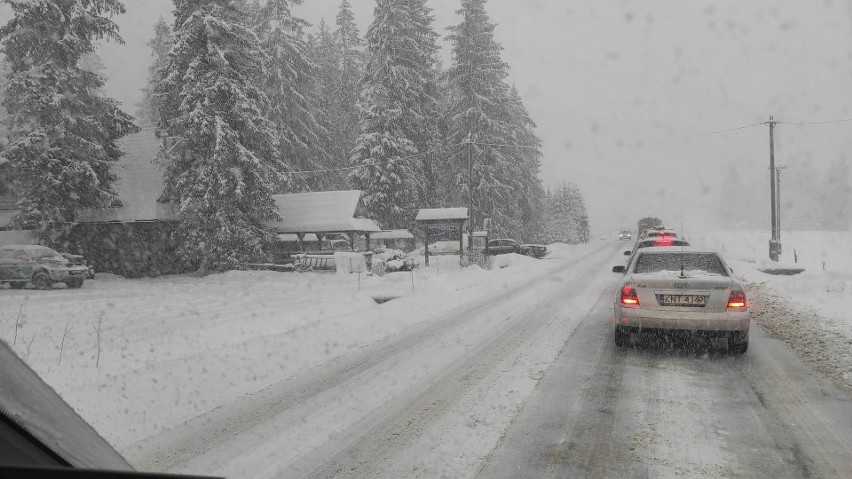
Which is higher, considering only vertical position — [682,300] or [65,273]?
[682,300]

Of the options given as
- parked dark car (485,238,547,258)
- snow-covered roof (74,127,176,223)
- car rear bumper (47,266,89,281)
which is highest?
snow-covered roof (74,127,176,223)

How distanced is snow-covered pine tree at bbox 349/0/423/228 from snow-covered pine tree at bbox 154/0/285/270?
11.7 meters

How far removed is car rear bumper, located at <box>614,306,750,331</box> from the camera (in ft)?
23.1

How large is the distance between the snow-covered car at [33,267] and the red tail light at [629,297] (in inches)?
844

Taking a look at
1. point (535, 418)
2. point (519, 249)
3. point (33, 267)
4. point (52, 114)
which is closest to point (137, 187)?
point (52, 114)

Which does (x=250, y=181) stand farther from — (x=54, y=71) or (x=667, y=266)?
(x=667, y=266)

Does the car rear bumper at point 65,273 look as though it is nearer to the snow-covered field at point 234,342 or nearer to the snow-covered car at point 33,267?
the snow-covered car at point 33,267

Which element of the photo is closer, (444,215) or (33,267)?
(33,267)

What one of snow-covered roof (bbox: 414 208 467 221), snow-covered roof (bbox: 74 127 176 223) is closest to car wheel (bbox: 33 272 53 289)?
snow-covered roof (bbox: 74 127 176 223)

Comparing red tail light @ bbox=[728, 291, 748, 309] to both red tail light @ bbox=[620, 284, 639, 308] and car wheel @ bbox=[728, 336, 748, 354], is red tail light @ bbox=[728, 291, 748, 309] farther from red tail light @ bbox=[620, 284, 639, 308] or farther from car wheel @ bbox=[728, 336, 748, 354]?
red tail light @ bbox=[620, 284, 639, 308]

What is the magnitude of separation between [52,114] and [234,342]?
2154 centimetres

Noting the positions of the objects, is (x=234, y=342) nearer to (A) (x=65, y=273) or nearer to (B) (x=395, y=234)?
(A) (x=65, y=273)

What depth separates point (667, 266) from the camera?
7.86 meters

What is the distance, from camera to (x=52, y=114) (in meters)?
23.6
